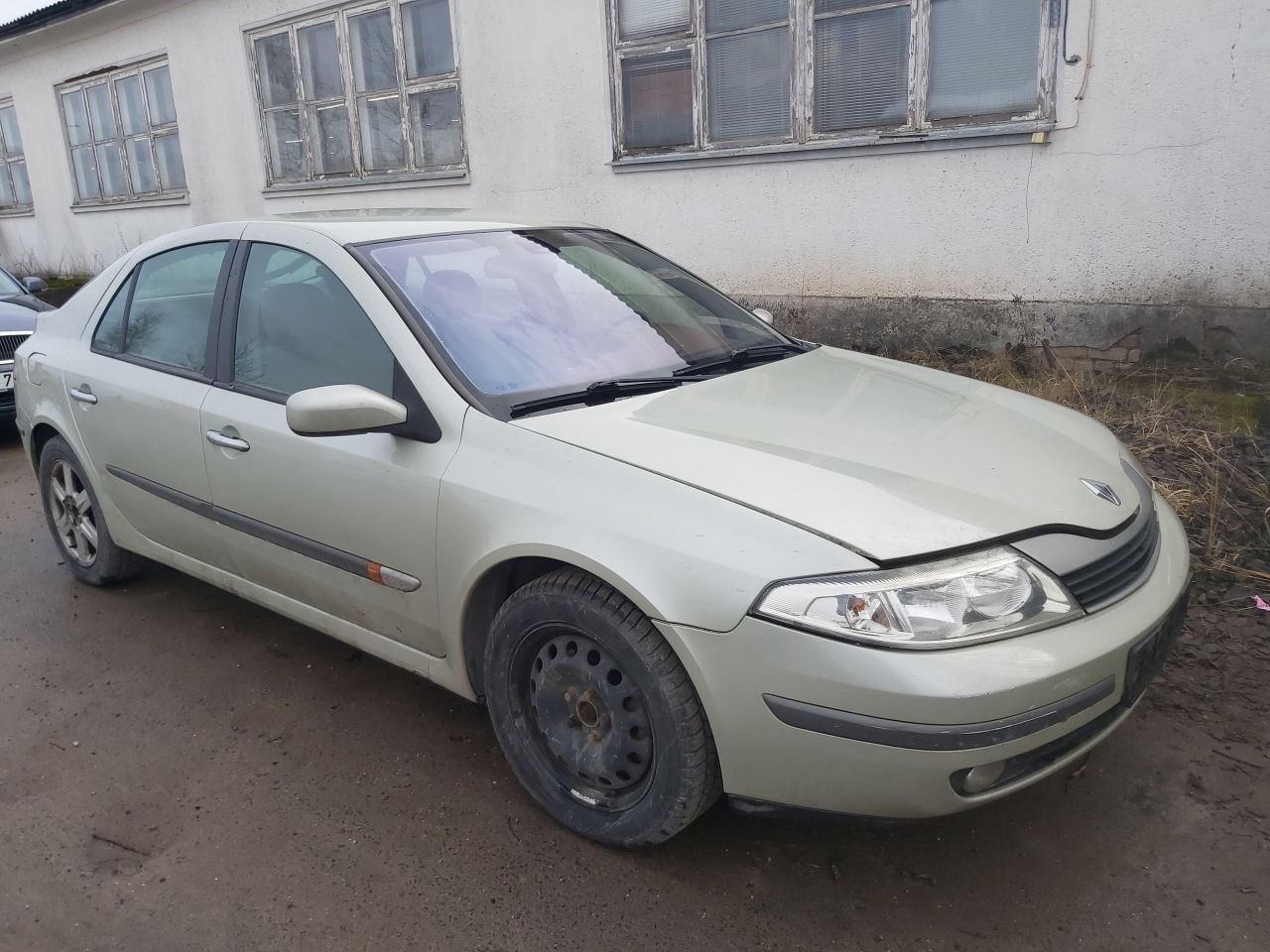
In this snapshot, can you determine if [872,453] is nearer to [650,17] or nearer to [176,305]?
[176,305]

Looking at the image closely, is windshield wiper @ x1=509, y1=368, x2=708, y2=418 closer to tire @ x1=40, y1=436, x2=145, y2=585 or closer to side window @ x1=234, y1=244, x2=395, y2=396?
side window @ x1=234, y1=244, x2=395, y2=396

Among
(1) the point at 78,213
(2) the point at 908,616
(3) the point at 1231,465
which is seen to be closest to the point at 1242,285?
(3) the point at 1231,465

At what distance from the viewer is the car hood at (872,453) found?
2.17 m

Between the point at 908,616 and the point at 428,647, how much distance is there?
142 centimetres

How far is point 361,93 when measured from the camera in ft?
32.5

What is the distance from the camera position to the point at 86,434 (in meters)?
3.96

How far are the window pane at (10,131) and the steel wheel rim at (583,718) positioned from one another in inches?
620

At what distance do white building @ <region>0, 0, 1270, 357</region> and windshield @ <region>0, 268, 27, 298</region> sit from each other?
3009 millimetres

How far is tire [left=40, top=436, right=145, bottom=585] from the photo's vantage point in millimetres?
4180

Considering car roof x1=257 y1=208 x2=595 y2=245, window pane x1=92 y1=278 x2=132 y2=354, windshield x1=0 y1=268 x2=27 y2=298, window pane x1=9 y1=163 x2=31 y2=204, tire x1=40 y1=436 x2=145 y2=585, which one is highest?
window pane x1=9 y1=163 x2=31 y2=204

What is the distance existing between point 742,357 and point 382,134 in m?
7.82

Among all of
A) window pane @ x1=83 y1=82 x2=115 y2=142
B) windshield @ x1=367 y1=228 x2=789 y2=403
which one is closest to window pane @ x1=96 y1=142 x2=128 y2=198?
window pane @ x1=83 y1=82 x2=115 y2=142

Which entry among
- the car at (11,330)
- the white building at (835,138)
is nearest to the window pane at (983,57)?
the white building at (835,138)

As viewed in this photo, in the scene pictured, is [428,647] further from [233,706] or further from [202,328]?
[202,328]
